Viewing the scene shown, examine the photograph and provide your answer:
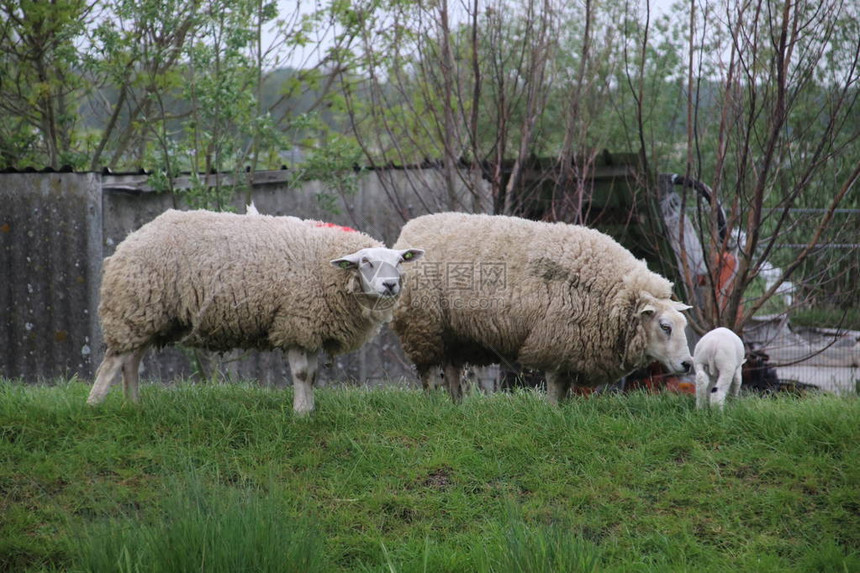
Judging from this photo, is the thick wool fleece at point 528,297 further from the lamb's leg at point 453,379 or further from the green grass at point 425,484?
the green grass at point 425,484

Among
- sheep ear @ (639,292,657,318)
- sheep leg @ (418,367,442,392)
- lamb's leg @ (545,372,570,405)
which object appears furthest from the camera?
sheep leg @ (418,367,442,392)

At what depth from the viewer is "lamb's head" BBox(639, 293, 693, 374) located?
628 centimetres

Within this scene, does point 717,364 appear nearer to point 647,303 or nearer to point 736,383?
point 736,383

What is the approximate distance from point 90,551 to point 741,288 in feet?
16.2

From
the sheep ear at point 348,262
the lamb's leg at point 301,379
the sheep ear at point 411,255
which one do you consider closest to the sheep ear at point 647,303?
the sheep ear at point 411,255

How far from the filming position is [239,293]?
19.7 ft

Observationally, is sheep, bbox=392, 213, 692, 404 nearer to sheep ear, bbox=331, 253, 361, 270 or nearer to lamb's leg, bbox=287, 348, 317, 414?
sheep ear, bbox=331, 253, 361, 270

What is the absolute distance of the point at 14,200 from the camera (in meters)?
9.89

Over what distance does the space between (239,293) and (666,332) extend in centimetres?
293

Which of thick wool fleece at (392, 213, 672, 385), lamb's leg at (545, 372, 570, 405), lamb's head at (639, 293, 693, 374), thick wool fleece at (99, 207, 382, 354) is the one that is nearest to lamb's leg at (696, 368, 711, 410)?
lamb's head at (639, 293, 693, 374)

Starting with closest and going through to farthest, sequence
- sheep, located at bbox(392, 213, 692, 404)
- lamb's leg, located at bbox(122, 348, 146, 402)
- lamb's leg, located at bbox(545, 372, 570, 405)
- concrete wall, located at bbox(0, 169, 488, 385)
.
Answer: lamb's leg, located at bbox(122, 348, 146, 402)
sheep, located at bbox(392, 213, 692, 404)
lamb's leg, located at bbox(545, 372, 570, 405)
concrete wall, located at bbox(0, 169, 488, 385)

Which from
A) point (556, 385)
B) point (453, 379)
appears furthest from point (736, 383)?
point (453, 379)

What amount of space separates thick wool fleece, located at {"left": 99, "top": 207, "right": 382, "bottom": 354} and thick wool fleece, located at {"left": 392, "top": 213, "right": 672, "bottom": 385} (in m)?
0.77

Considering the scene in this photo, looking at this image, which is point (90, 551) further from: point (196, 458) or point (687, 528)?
point (687, 528)
